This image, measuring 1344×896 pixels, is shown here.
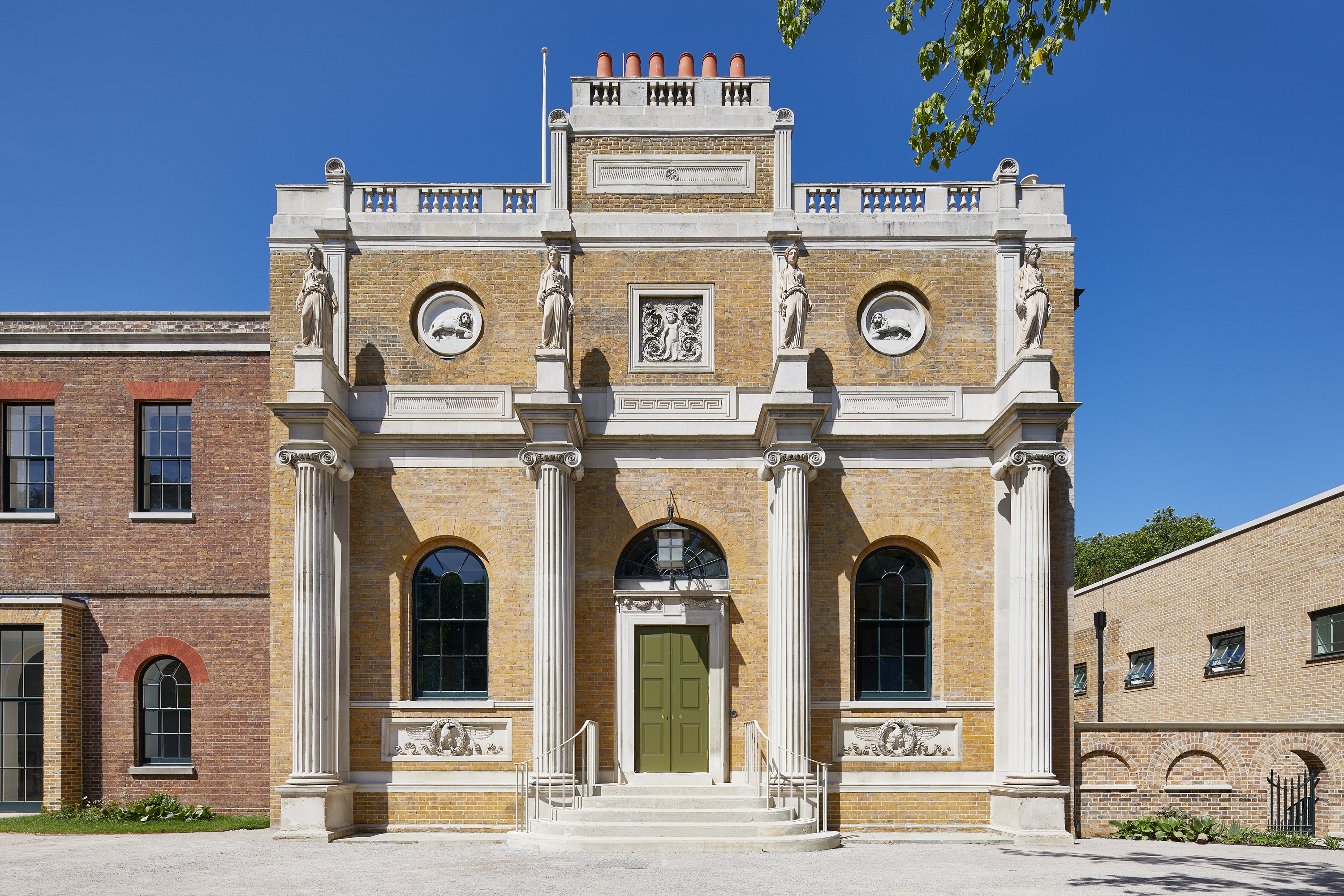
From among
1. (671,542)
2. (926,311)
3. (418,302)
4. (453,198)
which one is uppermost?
(453,198)

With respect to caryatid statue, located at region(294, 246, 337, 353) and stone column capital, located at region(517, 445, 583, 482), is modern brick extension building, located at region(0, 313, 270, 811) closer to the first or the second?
caryatid statue, located at region(294, 246, 337, 353)

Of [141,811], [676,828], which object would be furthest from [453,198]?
[141,811]

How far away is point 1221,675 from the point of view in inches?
915

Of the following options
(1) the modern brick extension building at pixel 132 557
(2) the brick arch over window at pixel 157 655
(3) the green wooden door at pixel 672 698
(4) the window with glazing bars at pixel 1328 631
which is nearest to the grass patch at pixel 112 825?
(1) the modern brick extension building at pixel 132 557

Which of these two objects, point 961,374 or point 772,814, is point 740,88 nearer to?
point 961,374

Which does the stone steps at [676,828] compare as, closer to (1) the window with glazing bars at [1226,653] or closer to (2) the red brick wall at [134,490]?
(2) the red brick wall at [134,490]

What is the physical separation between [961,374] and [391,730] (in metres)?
11.2

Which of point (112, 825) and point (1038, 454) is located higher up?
point (1038, 454)

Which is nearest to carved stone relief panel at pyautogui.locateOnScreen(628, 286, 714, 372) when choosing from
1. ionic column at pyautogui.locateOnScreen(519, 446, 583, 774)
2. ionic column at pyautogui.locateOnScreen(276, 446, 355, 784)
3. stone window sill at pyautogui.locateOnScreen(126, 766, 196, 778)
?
ionic column at pyautogui.locateOnScreen(519, 446, 583, 774)

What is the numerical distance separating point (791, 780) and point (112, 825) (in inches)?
416

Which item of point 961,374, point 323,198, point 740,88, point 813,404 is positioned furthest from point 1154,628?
point 323,198

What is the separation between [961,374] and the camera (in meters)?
18.1

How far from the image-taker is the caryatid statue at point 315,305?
1681cm

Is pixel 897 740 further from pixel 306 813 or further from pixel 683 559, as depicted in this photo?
pixel 306 813
